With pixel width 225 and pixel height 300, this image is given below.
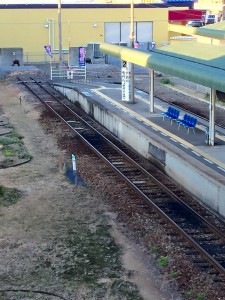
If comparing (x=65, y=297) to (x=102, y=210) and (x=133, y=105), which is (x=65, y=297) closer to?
(x=102, y=210)

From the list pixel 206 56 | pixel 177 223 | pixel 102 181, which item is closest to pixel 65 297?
pixel 177 223

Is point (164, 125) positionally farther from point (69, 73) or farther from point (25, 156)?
point (69, 73)

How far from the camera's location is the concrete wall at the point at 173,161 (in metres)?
15.7

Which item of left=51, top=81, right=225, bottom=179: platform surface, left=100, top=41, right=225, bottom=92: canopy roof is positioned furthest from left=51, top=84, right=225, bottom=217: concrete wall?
left=100, top=41, right=225, bottom=92: canopy roof

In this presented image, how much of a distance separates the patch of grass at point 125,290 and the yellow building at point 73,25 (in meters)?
44.0

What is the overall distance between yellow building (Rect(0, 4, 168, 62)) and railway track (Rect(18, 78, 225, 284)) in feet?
100

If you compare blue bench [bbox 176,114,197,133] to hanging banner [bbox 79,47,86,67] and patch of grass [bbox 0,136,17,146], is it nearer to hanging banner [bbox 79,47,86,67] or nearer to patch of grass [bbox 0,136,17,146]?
patch of grass [bbox 0,136,17,146]

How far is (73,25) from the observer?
57312 millimetres

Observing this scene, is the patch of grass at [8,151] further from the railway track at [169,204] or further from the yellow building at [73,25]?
the yellow building at [73,25]

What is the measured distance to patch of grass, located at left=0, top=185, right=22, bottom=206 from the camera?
1623 cm

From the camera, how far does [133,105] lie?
1123 inches

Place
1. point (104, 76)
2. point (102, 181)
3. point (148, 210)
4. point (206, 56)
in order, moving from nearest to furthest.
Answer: point (148, 210)
point (102, 181)
point (206, 56)
point (104, 76)

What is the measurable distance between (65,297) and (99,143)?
42.2 ft

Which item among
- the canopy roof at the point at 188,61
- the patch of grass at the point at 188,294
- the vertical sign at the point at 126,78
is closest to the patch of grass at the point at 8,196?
the canopy roof at the point at 188,61
